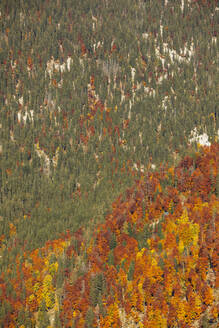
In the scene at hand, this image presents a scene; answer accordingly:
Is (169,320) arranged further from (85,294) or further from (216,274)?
(85,294)

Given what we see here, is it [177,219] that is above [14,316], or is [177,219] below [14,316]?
above

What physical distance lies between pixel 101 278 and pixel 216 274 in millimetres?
43210

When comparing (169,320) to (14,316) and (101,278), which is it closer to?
(101,278)

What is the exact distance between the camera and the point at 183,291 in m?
154

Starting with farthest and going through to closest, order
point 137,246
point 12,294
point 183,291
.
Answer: point 137,246
point 12,294
point 183,291

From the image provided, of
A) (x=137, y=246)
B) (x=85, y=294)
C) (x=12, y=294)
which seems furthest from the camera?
(x=137, y=246)

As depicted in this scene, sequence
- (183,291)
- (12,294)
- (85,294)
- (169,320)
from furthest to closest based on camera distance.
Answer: (12,294) < (85,294) < (183,291) < (169,320)

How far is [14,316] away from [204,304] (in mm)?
71572

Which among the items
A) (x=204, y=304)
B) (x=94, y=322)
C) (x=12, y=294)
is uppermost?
(x=204, y=304)

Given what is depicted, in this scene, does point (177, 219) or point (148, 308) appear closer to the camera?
point (148, 308)

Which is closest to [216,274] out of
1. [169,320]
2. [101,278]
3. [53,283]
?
[169,320]

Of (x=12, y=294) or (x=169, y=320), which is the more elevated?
(x=169, y=320)

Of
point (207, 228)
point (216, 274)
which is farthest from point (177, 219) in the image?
point (216, 274)

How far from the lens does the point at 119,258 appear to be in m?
188
